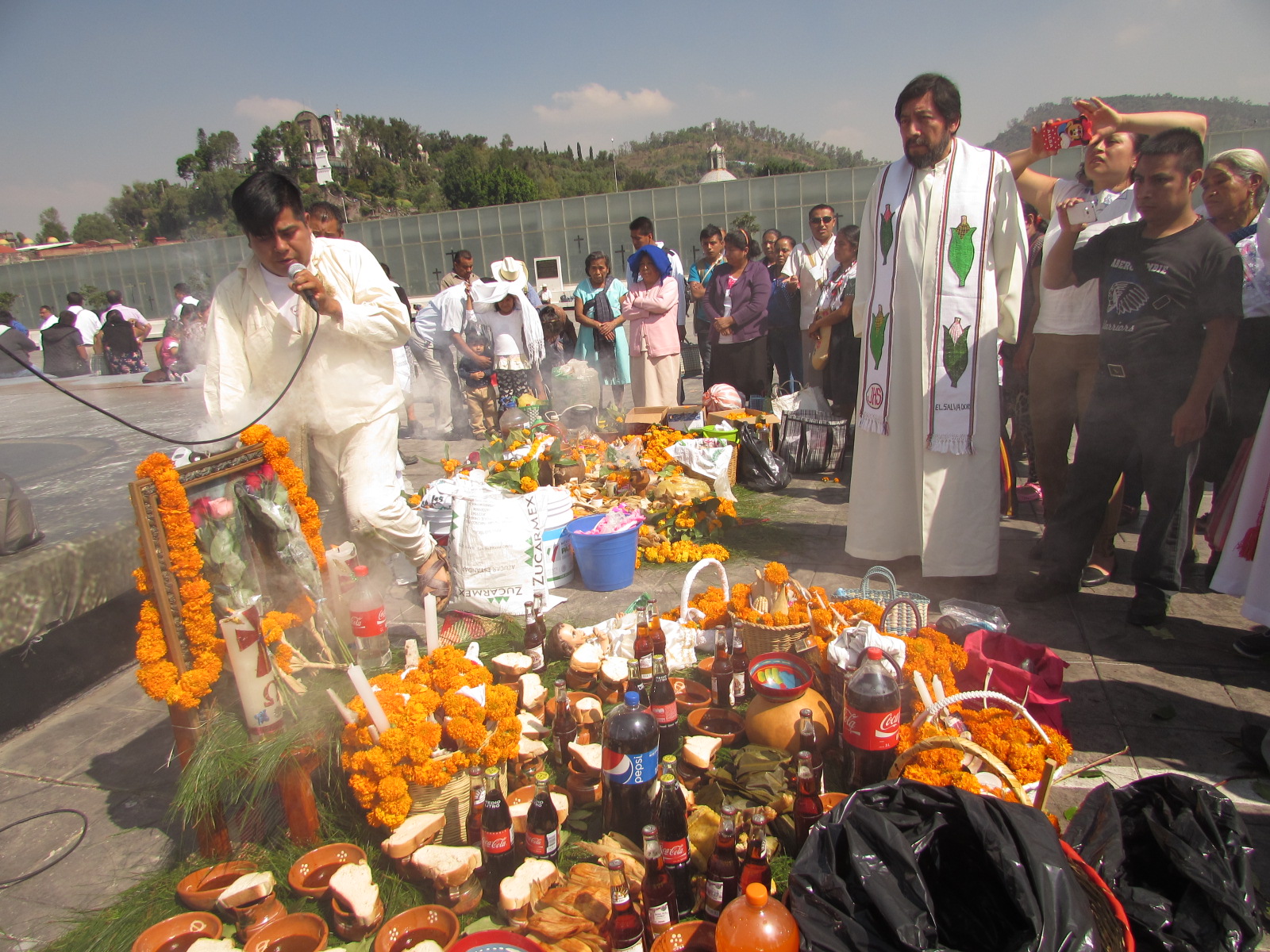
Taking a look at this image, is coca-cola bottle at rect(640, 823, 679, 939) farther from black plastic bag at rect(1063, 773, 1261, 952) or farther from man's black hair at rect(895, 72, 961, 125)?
man's black hair at rect(895, 72, 961, 125)

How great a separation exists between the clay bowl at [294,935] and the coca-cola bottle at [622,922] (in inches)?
34.4

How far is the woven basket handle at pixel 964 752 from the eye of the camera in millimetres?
1966

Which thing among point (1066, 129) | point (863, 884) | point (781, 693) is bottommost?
point (781, 693)

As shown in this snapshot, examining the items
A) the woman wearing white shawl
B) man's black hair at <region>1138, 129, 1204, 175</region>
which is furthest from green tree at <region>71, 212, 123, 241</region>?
man's black hair at <region>1138, 129, 1204, 175</region>

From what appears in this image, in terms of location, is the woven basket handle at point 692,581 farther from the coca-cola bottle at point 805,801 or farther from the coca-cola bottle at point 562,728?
the coca-cola bottle at point 805,801

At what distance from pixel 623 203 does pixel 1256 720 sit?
30145mm

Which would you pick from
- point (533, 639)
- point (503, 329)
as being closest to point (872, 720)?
point (533, 639)

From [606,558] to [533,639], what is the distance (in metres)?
1.05

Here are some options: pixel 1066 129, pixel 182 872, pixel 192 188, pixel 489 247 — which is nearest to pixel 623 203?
pixel 489 247

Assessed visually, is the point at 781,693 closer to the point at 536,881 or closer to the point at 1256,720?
the point at 536,881

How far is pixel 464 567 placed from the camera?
4.11 m

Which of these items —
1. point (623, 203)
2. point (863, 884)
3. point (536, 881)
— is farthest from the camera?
point (623, 203)

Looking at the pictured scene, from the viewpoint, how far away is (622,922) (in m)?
1.87

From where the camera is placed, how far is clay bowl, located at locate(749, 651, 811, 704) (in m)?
2.65
